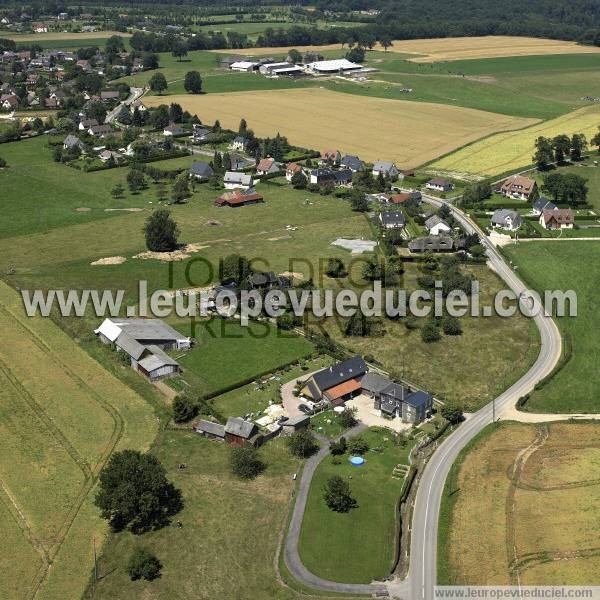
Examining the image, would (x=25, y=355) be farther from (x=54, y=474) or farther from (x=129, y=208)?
(x=129, y=208)

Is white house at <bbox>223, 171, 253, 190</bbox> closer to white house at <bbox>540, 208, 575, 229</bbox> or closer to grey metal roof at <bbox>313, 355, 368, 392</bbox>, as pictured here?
white house at <bbox>540, 208, 575, 229</bbox>

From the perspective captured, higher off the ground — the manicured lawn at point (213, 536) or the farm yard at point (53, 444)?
the farm yard at point (53, 444)

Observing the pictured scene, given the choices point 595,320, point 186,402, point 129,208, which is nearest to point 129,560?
point 186,402

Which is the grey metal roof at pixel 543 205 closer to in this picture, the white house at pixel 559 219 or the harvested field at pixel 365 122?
the white house at pixel 559 219

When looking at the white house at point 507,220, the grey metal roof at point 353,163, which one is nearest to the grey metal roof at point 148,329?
the white house at point 507,220

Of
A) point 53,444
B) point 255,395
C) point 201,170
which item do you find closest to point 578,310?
point 255,395

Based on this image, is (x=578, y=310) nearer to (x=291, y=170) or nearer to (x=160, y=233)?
(x=160, y=233)
